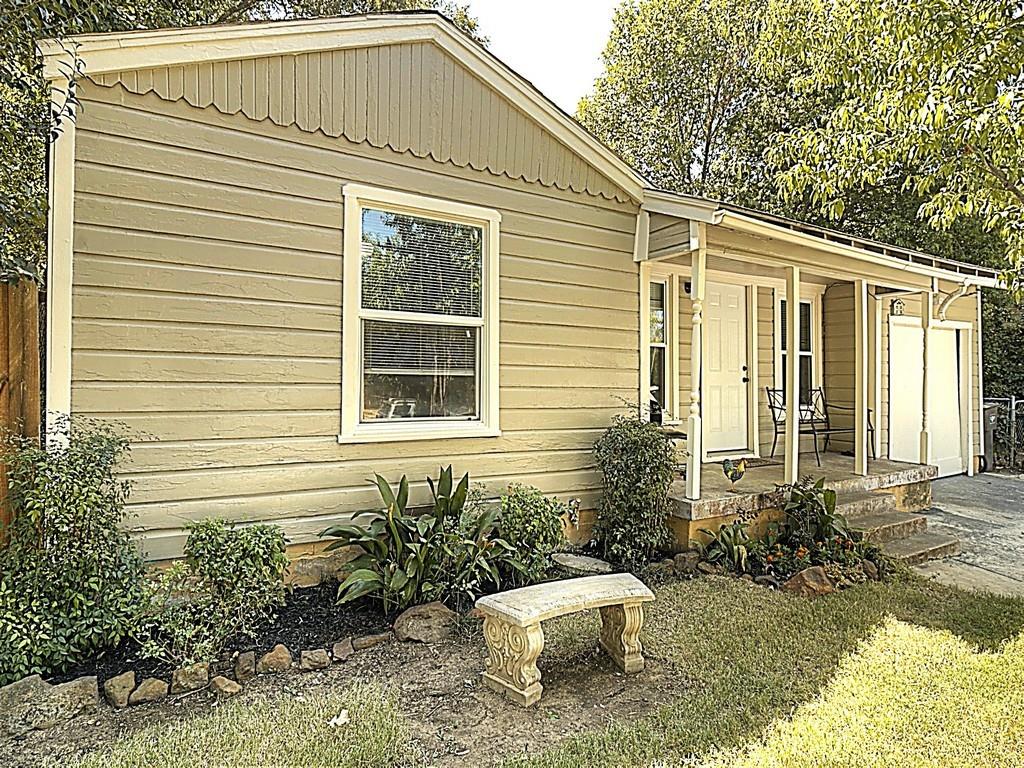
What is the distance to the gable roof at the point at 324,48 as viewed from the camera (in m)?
3.68

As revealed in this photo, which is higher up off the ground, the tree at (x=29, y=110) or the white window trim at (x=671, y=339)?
the tree at (x=29, y=110)

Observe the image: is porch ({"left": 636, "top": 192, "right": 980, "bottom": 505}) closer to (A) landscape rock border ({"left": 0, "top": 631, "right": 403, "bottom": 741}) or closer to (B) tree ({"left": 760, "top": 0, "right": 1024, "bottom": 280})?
(B) tree ({"left": 760, "top": 0, "right": 1024, "bottom": 280})

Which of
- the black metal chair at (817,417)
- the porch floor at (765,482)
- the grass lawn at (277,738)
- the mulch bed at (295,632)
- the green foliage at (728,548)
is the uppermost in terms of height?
the black metal chair at (817,417)

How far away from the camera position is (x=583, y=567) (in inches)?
196

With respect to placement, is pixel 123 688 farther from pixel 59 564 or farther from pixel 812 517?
pixel 812 517

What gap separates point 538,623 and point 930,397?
28.4 feet

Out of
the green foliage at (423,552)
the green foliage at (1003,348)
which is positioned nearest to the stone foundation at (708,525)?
the green foliage at (423,552)

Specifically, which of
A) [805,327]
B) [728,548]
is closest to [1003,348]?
[805,327]

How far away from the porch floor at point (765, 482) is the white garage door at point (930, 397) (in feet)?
5.12

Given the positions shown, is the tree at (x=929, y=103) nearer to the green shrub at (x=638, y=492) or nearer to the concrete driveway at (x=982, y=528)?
the concrete driveway at (x=982, y=528)

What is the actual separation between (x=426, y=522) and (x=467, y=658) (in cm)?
101

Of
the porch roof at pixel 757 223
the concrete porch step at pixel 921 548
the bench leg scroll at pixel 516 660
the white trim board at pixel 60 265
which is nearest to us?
the bench leg scroll at pixel 516 660

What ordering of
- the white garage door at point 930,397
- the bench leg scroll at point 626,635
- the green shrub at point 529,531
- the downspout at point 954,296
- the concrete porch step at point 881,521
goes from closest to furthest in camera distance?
the bench leg scroll at point 626,635 → the green shrub at point 529,531 → the concrete porch step at point 881,521 → the downspout at point 954,296 → the white garage door at point 930,397

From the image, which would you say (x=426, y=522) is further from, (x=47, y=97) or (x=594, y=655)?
(x=47, y=97)
